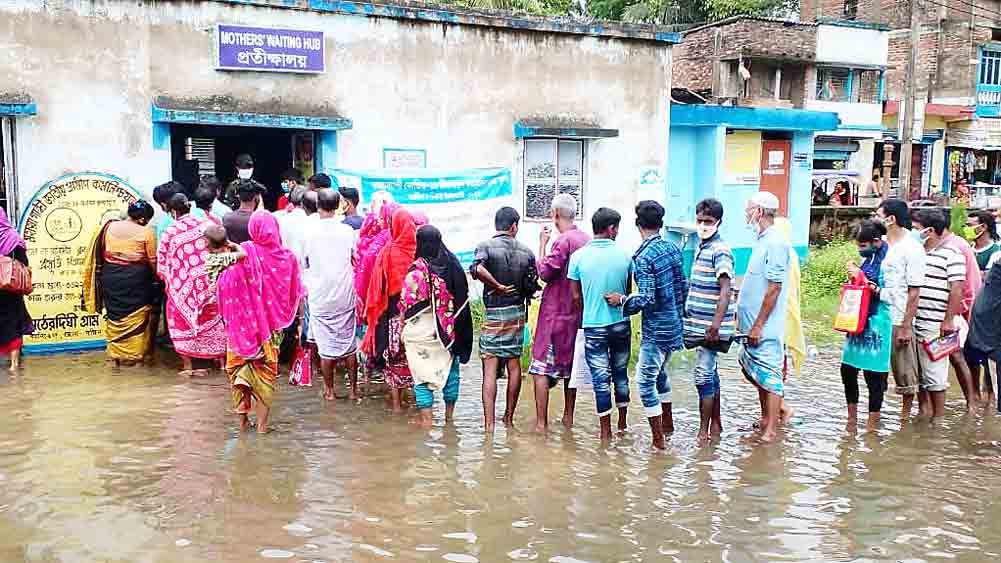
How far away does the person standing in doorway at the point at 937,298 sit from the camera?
679 centimetres

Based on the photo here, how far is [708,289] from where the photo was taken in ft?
20.4

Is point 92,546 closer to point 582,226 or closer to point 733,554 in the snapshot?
point 733,554

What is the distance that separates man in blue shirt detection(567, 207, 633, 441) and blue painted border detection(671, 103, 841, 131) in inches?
339

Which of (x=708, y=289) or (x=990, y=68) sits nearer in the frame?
(x=708, y=289)

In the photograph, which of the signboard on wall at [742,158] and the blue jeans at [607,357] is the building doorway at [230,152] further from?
the signboard on wall at [742,158]

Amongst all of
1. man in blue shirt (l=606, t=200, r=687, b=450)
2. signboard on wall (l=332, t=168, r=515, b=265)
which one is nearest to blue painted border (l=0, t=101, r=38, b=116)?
signboard on wall (l=332, t=168, r=515, b=265)

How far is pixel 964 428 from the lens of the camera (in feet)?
23.1

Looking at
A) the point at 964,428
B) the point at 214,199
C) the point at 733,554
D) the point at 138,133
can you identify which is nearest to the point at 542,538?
the point at 733,554

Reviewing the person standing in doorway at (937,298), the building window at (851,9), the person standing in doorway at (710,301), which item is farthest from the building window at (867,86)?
the person standing in doorway at (710,301)

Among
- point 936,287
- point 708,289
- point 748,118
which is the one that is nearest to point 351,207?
point 708,289

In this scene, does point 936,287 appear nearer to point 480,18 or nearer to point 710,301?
point 710,301

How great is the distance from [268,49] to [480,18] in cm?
255

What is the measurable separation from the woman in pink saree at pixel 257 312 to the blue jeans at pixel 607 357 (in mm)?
2151

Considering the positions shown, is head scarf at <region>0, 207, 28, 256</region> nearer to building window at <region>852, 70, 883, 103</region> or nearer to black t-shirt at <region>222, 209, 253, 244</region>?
black t-shirt at <region>222, 209, 253, 244</region>
